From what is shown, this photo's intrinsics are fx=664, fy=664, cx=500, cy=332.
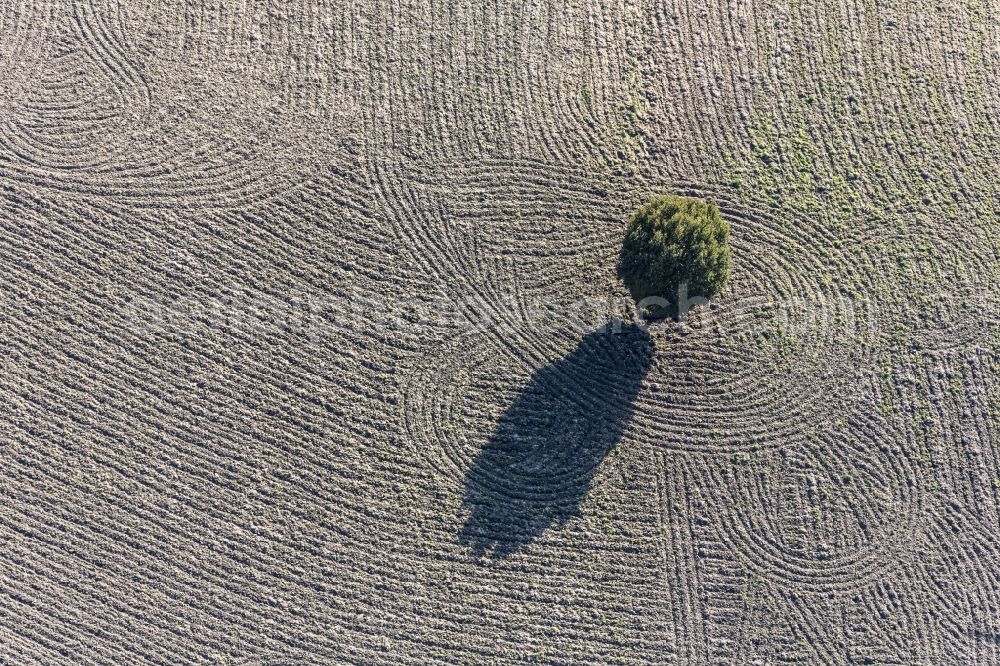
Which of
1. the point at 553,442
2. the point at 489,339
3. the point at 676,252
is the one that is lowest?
the point at 553,442

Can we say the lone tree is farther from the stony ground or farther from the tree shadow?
the tree shadow

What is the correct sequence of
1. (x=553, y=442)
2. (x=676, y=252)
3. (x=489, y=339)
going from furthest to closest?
(x=489, y=339) < (x=553, y=442) < (x=676, y=252)

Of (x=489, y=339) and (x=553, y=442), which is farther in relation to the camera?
(x=489, y=339)

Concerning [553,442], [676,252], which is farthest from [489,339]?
[676,252]

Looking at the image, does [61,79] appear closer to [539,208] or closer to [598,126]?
[539,208]

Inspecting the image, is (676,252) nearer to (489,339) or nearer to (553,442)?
(489,339)

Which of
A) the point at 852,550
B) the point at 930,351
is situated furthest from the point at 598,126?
the point at 852,550

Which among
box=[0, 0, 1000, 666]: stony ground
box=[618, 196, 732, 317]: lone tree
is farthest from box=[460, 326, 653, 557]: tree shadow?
box=[618, 196, 732, 317]: lone tree
